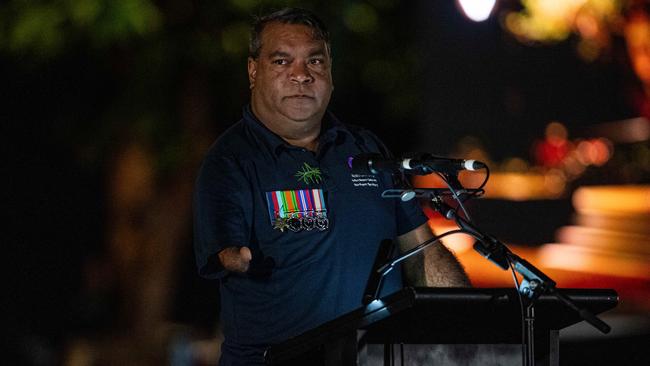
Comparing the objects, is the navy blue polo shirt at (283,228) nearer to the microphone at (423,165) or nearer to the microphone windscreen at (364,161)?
the microphone windscreen at (364,161)

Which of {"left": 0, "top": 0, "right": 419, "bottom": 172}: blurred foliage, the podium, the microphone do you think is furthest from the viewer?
{"left": 0, "top": 0, "right": 419, "bottom": 172}: blurred foliage

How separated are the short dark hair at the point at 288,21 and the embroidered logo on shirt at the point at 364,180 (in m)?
0.48

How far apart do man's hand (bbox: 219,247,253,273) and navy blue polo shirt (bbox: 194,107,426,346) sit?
14 cm

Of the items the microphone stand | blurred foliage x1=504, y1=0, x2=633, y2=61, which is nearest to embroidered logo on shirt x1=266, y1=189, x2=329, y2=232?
the microphone stand

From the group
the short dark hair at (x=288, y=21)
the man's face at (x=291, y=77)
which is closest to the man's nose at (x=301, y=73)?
the man's face at (x=291, y=77)

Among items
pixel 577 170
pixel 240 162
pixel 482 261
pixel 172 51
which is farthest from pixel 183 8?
pixel 240 162

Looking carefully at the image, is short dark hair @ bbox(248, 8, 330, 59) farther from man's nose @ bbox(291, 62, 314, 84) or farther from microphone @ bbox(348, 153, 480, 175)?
microphone @ bbox(348, 153, 480, 175)

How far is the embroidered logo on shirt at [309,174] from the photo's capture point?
4266 millimetres

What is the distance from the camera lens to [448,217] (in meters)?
3.66

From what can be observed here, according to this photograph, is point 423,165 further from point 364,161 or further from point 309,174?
point 309,174

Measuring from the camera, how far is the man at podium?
4102mm

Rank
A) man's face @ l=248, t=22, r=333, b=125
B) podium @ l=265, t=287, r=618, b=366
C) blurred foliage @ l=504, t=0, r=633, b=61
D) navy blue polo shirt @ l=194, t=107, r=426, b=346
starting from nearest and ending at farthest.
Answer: podium @ l=265, t=287, r=618, b=366, navy blue polo shirt @ l=194, t=107, r=426, b=346, man's face @ l=248, t=22, r=333, b=125, blurred foliage @ l=504, t=0, r=633, b=61

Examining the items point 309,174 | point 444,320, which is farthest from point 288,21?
point 444,320

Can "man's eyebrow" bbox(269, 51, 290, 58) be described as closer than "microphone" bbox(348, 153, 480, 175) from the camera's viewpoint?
No
